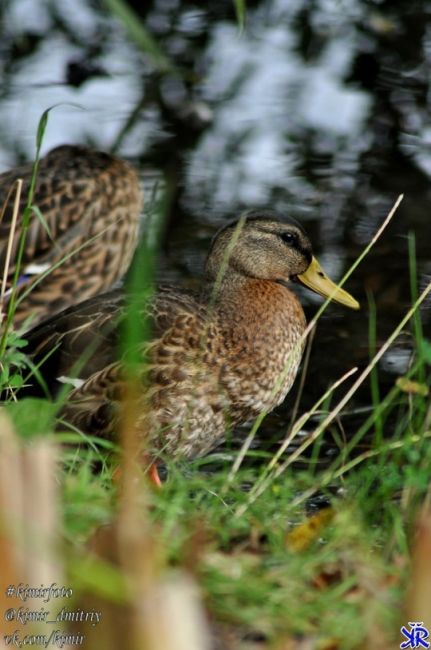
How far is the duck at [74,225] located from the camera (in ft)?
19.2

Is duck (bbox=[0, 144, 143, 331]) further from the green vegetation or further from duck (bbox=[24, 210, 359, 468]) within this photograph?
the green vegetation

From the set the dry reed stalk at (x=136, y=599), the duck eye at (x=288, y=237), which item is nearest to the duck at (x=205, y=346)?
the duck eye at (x=288, y=237)

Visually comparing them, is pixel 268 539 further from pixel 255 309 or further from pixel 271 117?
pixel 271 117

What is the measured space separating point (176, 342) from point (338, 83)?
14.0 ft

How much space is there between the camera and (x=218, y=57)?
348 inches

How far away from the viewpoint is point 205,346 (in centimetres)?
474

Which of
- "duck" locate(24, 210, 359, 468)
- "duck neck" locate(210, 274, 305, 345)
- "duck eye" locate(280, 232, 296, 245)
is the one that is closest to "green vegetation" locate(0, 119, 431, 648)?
"duck" locate(24, 210, 359, 468)

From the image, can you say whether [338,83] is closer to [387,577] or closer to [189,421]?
[189,421]

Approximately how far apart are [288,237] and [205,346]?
670mm

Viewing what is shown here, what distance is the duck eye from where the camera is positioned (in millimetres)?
5164

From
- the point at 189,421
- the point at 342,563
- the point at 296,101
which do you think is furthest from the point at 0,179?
the point at 342,563

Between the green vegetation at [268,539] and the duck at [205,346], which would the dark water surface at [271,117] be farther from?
the green vegetation at [268,539]

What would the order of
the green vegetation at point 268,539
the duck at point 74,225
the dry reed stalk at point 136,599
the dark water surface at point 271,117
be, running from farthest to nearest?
the dark water surface at point 271,117
the duck at point 74,225
the green vegetation at point 268,539
the dry reed stalk at point 136,599

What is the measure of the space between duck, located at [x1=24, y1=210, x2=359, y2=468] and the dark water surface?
1.82ft
